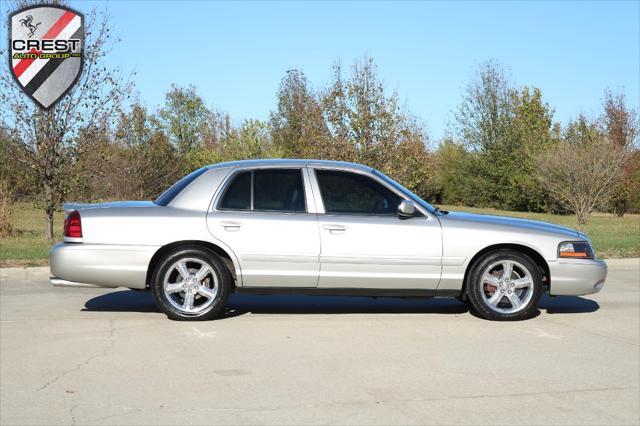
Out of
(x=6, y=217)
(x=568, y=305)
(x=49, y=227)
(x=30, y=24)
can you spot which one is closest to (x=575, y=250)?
(x=568, y=305)

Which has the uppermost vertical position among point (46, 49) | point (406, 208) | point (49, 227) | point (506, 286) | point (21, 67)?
point (46, 49)

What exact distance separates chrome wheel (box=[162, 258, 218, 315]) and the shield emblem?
10932mm

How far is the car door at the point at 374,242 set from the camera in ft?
27.0

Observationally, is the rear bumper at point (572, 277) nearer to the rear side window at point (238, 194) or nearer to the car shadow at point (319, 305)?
the car shadow at point (319, 305)

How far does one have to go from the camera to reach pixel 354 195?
852 cm

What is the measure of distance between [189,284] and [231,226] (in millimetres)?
717

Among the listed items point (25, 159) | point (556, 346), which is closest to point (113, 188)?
point (25, 159)

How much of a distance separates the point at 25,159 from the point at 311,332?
40.6 feet

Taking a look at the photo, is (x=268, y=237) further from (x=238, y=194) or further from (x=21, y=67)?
(x=21, y=67)

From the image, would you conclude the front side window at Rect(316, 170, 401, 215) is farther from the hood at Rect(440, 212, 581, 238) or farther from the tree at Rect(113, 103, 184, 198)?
the tree at Rect(113, 103, 184, 198)

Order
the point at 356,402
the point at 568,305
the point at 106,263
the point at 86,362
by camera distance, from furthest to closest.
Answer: the point at 568,305, the point at 106,263, the point at 86,362, the point at 356,402

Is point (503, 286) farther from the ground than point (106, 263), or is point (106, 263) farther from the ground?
point (106, 263)

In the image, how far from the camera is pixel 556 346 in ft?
23.7

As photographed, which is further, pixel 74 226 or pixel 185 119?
pixel 185 119
